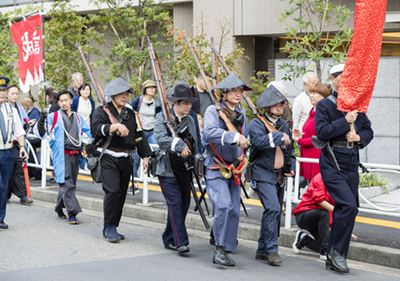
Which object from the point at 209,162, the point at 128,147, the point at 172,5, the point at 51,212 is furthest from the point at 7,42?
the point at 209,162

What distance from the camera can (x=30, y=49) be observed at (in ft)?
34.4

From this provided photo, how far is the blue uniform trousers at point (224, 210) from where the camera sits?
18.7ft

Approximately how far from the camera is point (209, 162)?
591 cm

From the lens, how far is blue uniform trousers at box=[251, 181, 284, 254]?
18.8 ft

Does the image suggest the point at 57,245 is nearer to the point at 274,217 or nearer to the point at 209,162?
the point at 209,162

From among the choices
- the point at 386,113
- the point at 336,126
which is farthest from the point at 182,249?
the point at 386,113

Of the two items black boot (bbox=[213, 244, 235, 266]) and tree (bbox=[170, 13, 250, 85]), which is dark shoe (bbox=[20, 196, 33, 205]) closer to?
tree (bbox=[170, 13, 250, 85])

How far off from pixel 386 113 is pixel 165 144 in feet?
25.8

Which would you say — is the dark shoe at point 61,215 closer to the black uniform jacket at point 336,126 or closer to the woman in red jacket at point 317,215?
the woman in red jacket at point 317,215

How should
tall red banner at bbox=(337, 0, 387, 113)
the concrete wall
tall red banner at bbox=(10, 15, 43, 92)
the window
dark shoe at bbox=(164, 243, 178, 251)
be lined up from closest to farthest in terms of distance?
tall red banner at bbox=(337, 0, 387, 113) → dark shoe at bbox=(164, 243, 178, 251) → tall red banner at bbox=(10, 15, 43, 92) → the concrete wall → the window

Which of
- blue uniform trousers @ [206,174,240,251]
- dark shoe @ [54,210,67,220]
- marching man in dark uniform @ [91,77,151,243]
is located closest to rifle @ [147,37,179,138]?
marching man in dark uniform @ [91,77,151,243]

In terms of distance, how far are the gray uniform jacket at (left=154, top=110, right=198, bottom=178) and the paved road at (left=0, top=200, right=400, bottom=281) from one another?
95 centimetres

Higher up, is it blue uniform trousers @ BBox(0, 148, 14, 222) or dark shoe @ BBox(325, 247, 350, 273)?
blue uniform trousers @ BBox(0, 148, 14, 222)

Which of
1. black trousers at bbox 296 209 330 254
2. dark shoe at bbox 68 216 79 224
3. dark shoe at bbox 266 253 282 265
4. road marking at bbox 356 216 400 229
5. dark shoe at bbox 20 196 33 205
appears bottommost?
dark shoe at bbox 20 196 33 205
